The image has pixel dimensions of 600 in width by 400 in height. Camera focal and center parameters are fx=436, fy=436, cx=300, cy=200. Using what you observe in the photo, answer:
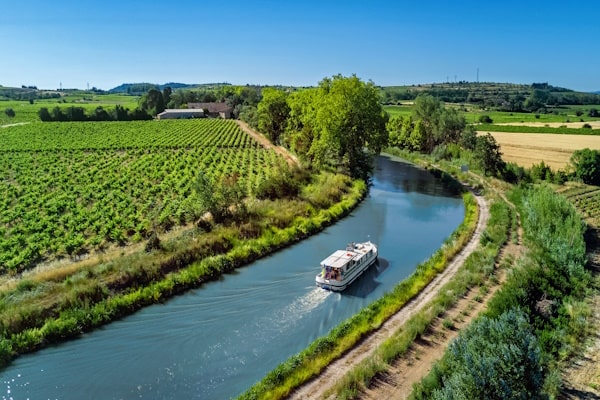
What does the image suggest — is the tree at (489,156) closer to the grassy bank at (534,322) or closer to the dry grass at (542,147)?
the dry grass at (542,147)

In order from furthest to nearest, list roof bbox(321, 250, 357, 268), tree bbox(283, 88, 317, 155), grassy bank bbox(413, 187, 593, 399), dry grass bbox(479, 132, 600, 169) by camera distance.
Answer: dry grass bbox(479, 132, 600, 169)
tree bbox(283, 88, 317, 155)
roof bbox(321, 250, 357, 268)
grassy bank bbox(413, 187, 593, 399)

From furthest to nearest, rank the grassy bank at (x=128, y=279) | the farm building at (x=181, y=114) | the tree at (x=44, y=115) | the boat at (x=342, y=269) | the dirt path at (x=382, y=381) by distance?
the farm building at (x=181, y=114) → the tree at (x=44, y=115) → the boat at (x=342, y=269) → the grassy bank at (x=128, y=279) → the dirt path at (x=382, y=381)

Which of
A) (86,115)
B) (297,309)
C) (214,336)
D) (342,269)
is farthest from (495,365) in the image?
(86,115)

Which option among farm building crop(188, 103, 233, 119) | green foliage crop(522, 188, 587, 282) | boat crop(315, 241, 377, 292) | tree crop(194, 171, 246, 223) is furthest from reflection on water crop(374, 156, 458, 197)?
farm building crop(188, 103, 233, 119)

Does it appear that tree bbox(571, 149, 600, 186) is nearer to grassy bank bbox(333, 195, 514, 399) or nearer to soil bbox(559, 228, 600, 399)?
grassy bank bbox(333, 195, 514, 399)

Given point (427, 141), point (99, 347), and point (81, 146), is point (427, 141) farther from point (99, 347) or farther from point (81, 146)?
point (99, 347)

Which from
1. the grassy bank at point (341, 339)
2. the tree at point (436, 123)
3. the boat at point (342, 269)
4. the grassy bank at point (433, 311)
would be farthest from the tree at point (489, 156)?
the boat at point (342, 269)

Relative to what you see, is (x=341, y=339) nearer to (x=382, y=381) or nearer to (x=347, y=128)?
(x=382, y=381)
